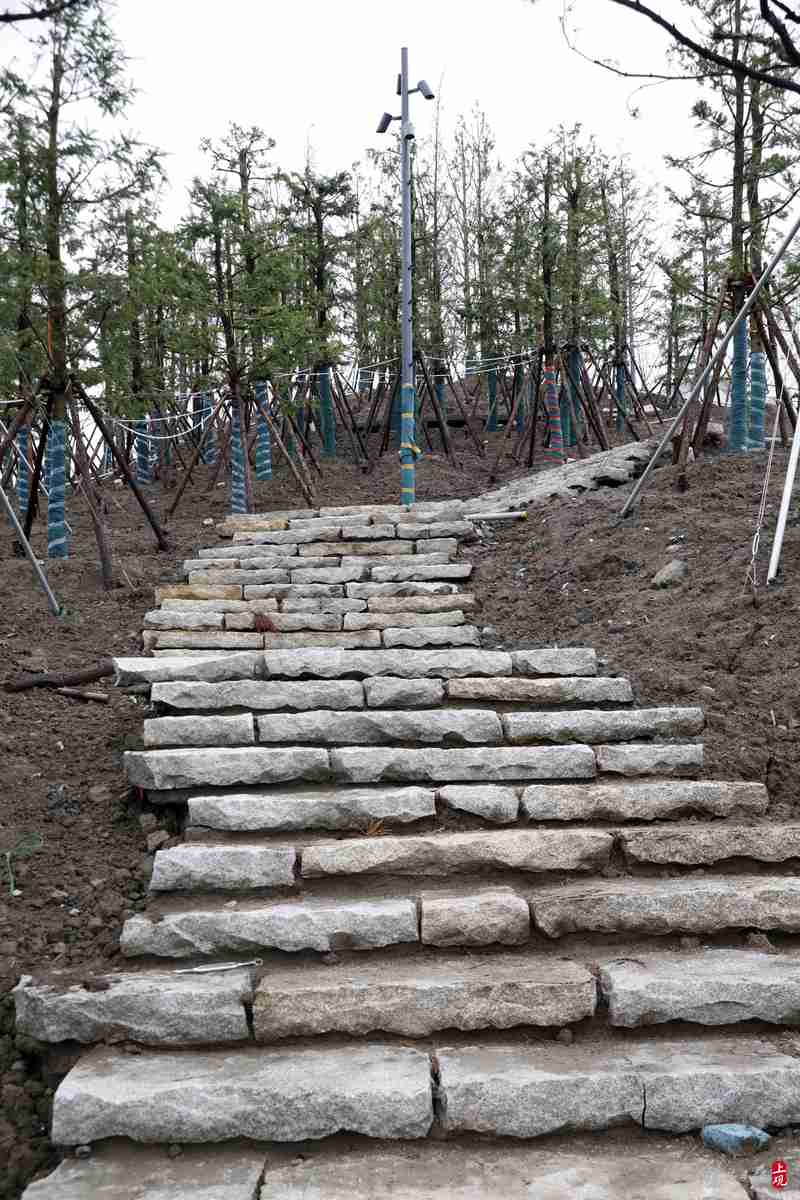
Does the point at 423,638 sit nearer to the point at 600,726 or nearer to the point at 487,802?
the point at 600,726

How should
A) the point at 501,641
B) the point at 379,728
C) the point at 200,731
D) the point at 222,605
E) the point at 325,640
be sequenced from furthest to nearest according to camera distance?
the point at 222,605 → the point at 501,641 → the point at 325,640 → the point at 379,728 → the point at 200,731

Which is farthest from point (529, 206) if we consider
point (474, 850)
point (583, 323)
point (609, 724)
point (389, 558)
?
point (474, 850)

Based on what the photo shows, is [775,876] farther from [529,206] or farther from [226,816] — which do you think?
[529,206]

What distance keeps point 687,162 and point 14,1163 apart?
10.7m

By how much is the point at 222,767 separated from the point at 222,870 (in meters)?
0.54

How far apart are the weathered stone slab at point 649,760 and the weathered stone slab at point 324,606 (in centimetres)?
288

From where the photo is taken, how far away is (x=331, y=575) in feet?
23.4

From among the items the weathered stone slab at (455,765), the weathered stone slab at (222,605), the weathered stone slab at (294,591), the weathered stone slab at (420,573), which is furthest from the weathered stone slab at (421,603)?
the weathered stone slab at (455,765)

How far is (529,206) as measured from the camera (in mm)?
16391

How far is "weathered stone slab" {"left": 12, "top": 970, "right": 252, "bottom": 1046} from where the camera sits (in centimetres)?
246

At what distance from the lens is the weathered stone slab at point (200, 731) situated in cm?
371

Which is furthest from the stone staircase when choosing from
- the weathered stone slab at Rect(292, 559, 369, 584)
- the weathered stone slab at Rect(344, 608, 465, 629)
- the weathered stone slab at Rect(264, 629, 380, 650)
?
the weathered stone slab at Rect(292, 559, 369, 584)

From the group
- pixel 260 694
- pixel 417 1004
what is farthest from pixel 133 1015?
pixel 260 694

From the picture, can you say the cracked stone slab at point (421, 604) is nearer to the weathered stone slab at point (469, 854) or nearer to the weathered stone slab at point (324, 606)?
the weathered stone slab at point (324, 606)
